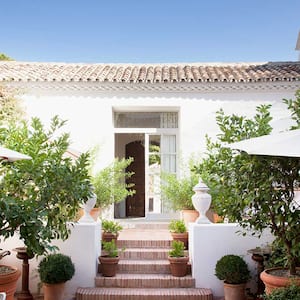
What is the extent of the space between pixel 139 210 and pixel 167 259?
6.61m

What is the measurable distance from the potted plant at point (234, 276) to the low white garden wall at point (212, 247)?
463 millimetres

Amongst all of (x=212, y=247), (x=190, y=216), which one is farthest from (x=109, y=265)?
(x=190, y=216)

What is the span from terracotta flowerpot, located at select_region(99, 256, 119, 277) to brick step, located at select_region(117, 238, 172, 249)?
1.08 metres

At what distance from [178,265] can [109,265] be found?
3.72 feet

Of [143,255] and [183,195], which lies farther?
[183,195]

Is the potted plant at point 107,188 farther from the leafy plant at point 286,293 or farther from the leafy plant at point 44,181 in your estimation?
the leafy plant at point 286,293

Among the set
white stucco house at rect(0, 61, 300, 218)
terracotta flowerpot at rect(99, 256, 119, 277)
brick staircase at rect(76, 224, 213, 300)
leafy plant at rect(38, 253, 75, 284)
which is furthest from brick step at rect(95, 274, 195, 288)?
white stucco house at rect(0, 61, 300, 218)

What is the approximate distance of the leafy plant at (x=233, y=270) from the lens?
6875 millimetres

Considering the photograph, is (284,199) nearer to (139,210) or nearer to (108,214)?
(108,214)

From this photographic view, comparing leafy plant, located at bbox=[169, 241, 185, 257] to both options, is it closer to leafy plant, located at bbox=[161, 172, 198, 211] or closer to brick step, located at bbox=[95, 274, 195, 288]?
brick step, located at bbox=[95, 274, 195, 288]

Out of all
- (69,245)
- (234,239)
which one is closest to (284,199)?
(234,239)

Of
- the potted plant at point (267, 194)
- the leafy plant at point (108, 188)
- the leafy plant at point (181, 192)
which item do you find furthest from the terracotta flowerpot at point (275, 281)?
the leafy plant at point (108, 188)

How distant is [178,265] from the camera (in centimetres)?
753

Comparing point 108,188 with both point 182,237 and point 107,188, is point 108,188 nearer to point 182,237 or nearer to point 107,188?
point 107,188
